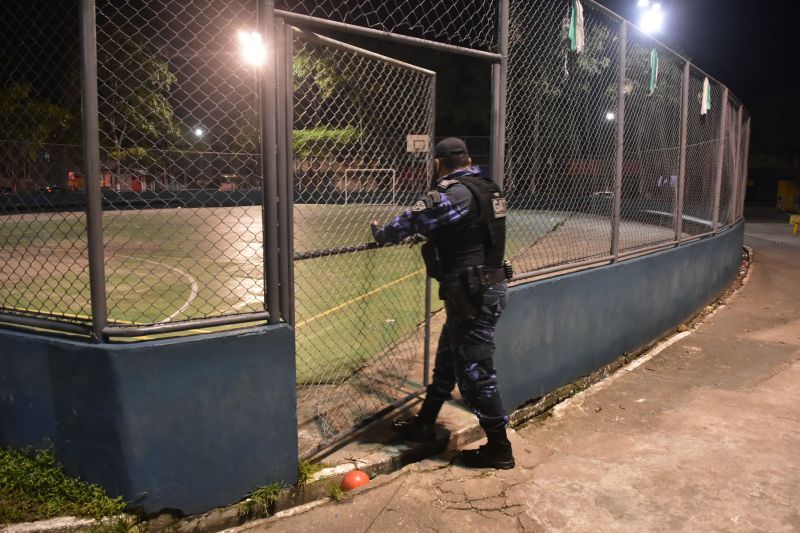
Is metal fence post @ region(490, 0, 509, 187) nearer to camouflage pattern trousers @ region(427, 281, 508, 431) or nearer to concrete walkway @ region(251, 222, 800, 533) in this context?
camouflage pattern trousers @ region(427, 281, 508, 431)

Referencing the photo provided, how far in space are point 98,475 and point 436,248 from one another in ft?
6.93

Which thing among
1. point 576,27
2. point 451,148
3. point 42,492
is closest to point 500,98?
point 451,148

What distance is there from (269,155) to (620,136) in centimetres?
365

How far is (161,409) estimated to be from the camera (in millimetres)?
2885

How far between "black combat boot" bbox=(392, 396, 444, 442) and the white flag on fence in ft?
9.75

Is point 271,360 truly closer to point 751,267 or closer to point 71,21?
point 71,21

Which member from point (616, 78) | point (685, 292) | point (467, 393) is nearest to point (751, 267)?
point (685, 292)

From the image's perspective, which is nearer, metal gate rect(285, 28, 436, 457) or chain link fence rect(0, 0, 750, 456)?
chain link fence rect(0, 0, 750, 456)

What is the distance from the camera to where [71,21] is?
12.2 ft

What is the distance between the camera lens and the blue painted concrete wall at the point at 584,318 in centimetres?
448

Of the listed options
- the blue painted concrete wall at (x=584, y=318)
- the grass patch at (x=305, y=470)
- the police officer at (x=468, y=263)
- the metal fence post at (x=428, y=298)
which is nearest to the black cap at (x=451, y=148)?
the police officer at (x=468, y=263)

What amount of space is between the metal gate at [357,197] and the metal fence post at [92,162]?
89 centimetres

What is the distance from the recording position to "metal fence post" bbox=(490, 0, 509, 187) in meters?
4.20

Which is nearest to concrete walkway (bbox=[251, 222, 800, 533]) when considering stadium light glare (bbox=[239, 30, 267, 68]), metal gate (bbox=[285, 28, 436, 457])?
metal gate (bbox=[285, 28, 436, 457])
